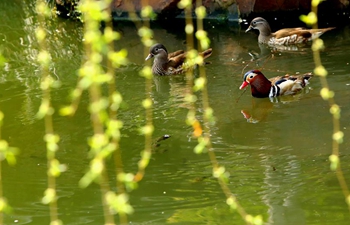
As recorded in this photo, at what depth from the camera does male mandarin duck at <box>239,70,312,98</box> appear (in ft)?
29.3

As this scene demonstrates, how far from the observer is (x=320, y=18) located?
13766 millimetres

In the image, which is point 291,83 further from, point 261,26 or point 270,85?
point 261,26

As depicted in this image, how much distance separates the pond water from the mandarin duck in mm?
238

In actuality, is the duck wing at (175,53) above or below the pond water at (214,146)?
above

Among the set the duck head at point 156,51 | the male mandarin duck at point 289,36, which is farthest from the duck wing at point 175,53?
the male mandarin duck at point 289,36

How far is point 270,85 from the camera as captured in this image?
905cm

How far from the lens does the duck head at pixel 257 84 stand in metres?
8.91

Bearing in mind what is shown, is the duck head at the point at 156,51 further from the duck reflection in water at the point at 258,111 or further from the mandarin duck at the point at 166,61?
the duck reflection in water at the point at 258,111

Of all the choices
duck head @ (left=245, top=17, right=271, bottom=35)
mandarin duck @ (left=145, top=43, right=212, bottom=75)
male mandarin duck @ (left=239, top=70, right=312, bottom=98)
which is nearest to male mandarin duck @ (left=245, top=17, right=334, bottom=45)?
duck head @ (left=245, top=17, right=271, bottom=35)

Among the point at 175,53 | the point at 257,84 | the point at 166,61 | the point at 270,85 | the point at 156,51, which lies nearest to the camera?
the point at 257,84

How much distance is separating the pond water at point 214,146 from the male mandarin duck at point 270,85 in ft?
0.37

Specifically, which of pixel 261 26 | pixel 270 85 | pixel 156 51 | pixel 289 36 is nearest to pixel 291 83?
pixel 270 85

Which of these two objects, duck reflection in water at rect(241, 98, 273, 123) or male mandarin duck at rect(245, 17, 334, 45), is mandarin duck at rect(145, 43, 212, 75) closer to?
male mandarin duck at rect(245, 17, 334, 45)

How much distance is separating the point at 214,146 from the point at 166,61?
3.76m
